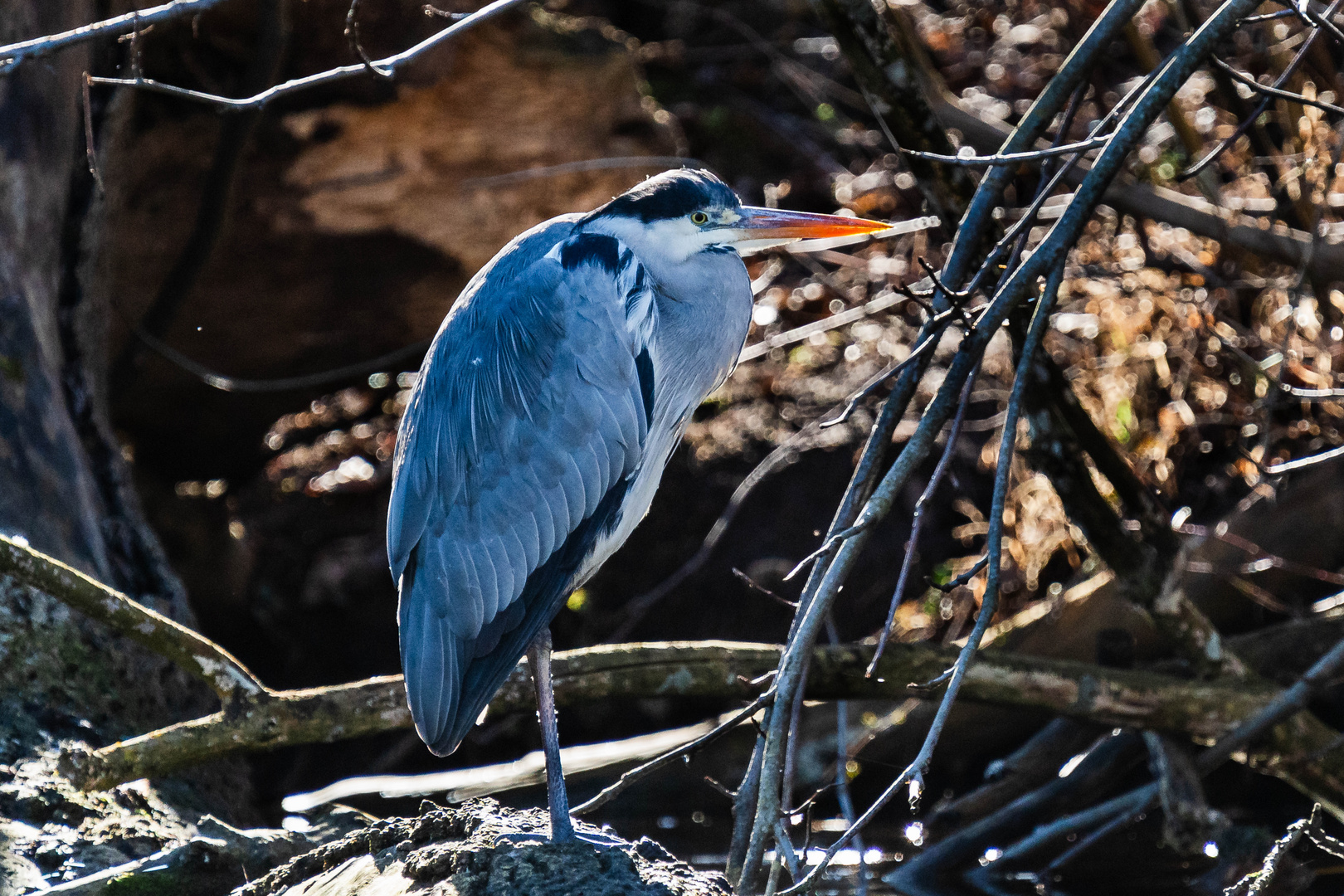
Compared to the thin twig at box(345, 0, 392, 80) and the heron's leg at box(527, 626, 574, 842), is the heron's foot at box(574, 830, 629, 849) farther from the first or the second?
the thin twig at box(345, 0, 392, 80)

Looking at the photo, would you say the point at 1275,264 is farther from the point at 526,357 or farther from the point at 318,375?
the point at 318,375

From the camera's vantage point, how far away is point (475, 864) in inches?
87.1

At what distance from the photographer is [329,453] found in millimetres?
6203

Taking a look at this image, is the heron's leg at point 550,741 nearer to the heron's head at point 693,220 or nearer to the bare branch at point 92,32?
the heron's head at point 693,220

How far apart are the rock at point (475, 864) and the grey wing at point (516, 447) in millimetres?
315

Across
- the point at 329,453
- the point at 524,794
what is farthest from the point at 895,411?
the point at 329,453

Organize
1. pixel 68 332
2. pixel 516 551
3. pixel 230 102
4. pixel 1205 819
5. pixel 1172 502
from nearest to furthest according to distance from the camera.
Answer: pixel 230 102, pixel 516 551, pixel 1205 819, pixel 68 332, pixel 1172 502

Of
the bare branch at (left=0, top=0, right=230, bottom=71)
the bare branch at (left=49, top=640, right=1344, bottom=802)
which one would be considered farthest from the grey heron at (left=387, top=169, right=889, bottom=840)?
the bare branch at (left=0, top=0, right=230, bottom=71)

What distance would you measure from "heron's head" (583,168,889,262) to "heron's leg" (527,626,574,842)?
36.8 inches

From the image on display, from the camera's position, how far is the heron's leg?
8.22 ft

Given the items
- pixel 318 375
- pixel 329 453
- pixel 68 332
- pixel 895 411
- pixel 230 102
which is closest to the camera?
pixel 230 102

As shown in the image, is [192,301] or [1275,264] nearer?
[1275,264]

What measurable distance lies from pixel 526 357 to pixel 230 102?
863 millimetres

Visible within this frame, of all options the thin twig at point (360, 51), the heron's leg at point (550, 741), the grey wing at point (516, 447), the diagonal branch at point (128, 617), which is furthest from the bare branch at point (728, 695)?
the thin twig at point (360, 51)
